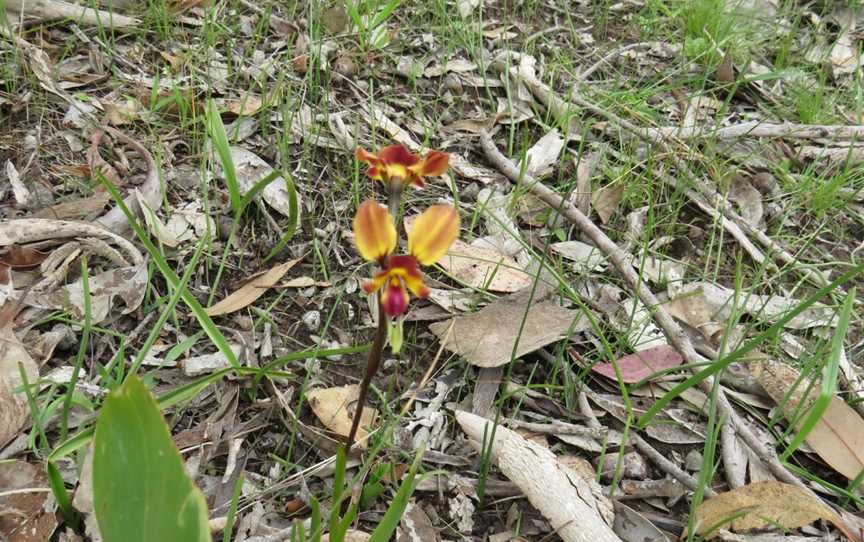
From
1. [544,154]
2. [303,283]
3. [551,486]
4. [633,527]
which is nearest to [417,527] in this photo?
[551,486]

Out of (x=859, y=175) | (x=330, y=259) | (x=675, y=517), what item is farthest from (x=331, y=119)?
(x=859, y=175)

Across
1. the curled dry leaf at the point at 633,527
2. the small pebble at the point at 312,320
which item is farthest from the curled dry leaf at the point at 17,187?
the curled dry leaf at the point at 633,527

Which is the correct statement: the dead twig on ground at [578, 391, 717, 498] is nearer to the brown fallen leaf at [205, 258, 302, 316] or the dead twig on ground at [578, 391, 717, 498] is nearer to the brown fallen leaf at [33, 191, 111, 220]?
the brown fallen leaf at [205, 258, 302, 316]

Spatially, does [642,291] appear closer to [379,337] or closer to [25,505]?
[379,337]

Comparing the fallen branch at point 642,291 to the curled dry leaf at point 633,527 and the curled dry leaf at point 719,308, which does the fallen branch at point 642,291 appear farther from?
the curled dry leaf at point 633,527

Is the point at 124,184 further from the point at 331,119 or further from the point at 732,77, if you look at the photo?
the point at 732,77

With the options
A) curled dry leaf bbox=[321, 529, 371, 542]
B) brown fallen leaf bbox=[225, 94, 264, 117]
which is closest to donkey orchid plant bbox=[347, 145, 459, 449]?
curled dry leaf bbox=[321, 529, 371, 542]

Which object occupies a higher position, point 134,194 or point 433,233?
point 433,233
